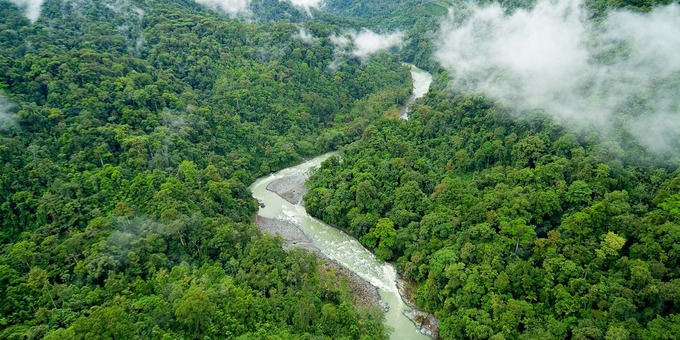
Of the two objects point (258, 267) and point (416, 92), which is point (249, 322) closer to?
point (258, 267)

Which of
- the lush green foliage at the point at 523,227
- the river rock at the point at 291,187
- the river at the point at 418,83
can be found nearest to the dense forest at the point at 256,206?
A: the lush green foliage at the point at 523,227

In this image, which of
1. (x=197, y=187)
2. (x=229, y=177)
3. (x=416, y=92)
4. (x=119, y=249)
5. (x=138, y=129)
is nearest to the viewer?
(x=119, y=249)

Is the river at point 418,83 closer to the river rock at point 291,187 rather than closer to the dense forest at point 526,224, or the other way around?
the river rock at point 291,187

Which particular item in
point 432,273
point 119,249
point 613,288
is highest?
point 613,288

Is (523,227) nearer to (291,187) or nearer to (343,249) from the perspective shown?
(343,249)

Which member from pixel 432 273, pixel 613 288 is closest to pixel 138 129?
pixel 432 273

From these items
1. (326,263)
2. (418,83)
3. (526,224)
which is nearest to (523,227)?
(526,224)
